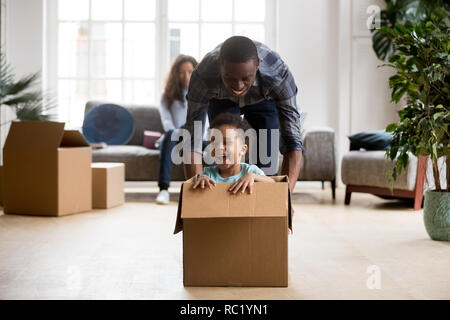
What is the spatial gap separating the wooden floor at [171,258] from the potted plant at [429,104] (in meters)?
0.15

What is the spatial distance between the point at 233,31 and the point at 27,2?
1787mm

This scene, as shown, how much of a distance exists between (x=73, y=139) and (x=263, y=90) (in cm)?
177

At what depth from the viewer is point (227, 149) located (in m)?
1.91

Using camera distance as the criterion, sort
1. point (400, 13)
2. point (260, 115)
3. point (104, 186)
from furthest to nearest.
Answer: point (400, 13)
point (104, 186)
point (260, 115)

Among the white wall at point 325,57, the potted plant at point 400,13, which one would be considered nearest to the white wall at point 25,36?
the white wall at point 325,57

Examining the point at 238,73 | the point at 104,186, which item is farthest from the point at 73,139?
the point at 238,73

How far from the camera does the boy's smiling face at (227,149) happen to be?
191cm

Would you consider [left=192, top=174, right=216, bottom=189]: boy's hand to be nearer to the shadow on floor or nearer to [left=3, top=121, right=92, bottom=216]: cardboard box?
[left=3, top=121, right=92, bottom=216]: cardboard box

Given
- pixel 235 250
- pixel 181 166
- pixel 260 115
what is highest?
pixel 260 115

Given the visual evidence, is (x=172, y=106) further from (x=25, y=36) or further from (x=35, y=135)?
(x=25, y=36)

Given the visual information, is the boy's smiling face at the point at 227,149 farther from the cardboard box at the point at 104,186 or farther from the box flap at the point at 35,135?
the cardboard box at the point at 104,186

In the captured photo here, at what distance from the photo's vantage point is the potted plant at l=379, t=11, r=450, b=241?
99.5 inches

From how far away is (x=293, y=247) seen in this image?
246cm

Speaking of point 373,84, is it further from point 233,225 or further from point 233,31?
point 233,225
